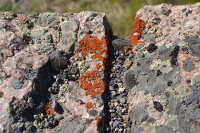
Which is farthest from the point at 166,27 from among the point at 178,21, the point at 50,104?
the point at 50,104

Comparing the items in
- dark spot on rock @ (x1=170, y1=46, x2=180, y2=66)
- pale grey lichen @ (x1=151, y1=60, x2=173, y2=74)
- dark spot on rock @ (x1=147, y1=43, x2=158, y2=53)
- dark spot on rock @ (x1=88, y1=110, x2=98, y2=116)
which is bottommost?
dark spot on rock @ (x1=88, y1=110, x2=98, y2=116)

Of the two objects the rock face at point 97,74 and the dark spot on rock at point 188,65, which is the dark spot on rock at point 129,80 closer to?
the rock face at point 97,74

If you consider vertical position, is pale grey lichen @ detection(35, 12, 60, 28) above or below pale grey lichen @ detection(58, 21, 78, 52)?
above

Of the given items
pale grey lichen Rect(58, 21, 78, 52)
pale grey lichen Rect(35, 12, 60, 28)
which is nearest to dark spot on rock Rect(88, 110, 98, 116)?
pale grey lichen Rect(58, 21, 78, 52)

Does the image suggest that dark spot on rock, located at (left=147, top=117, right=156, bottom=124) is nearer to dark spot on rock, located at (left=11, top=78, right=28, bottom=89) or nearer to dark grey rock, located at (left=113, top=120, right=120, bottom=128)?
dark grey rock, located at (left=113, top=120, right=120, bottom=128)

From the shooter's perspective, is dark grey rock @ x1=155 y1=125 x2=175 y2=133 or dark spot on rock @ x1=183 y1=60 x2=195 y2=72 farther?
dark spot on rock @ x1=183 y1=60 x2=195 y2=72

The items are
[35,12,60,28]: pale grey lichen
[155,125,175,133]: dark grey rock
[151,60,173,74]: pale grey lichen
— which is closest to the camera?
[155,125,175,133]: dark grey rock

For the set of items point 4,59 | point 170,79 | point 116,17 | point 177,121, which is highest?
point 116,17

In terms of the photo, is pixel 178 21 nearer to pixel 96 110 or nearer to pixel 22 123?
pixel 96 110
